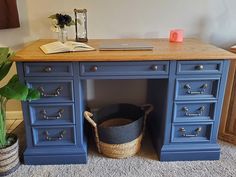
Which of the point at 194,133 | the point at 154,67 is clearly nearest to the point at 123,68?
the point at 154,67

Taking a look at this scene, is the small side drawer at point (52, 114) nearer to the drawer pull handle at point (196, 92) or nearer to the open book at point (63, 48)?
the open book at point (63, 48)

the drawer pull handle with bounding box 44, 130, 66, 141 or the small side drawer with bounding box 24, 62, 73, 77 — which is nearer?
the small side drawer with bounding box 24, 62, 73, 77

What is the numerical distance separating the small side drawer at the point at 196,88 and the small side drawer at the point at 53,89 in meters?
0.74

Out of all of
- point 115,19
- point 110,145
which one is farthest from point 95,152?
point 115,19

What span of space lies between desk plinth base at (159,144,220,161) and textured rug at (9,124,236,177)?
0.10 ft

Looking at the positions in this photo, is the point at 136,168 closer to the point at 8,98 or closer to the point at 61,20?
the point at 8,98

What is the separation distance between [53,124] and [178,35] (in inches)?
46.4

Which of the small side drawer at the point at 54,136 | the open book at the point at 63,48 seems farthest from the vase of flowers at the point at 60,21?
the small side drawer at the point at 54,136

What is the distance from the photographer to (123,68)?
5.01 feet

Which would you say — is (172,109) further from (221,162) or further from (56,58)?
(56,58)

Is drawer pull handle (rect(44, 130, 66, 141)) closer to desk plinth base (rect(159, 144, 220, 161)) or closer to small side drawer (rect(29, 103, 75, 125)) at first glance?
small side drawer (rect(29, 103, 75, 125))

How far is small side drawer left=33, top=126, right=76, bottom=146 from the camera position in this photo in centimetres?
167

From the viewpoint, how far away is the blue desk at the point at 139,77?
1495 millimetres

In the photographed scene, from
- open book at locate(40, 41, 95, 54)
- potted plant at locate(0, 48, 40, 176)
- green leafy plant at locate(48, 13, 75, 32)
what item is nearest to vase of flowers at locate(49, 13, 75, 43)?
green leafy plant at locate(48, 13, 75, 32)
